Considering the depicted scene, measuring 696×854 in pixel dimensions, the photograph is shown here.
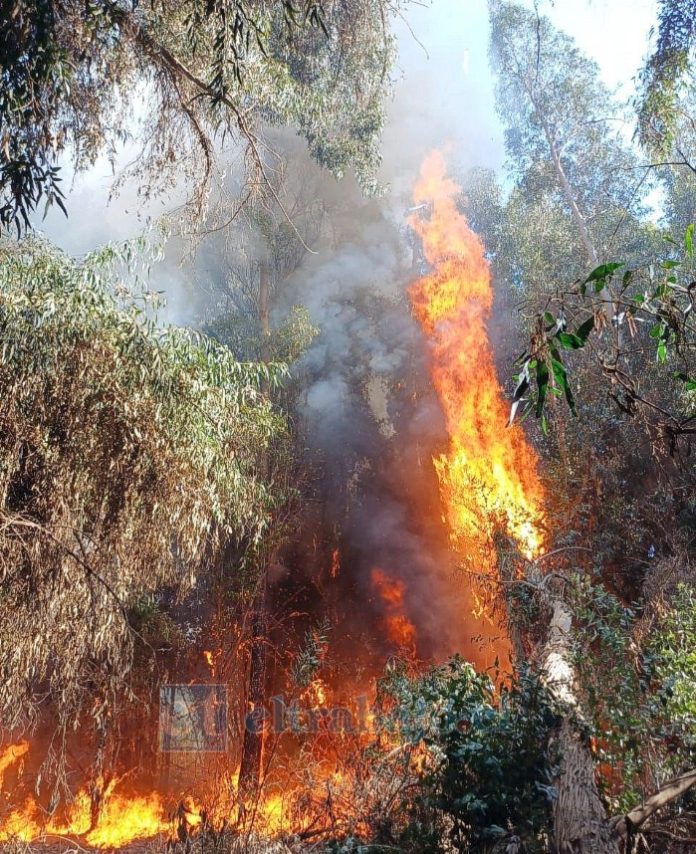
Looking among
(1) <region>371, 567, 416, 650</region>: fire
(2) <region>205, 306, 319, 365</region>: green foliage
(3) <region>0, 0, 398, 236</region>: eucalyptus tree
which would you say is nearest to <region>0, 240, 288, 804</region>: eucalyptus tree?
(3) <region>0, 0, 398, 236</region>: eucalyptus tree

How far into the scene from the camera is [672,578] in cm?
904

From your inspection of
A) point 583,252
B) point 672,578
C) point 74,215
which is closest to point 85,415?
point 672,578

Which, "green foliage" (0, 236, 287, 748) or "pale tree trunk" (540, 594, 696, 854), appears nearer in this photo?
"pale tree trunk" (540, 594, 696, 854)

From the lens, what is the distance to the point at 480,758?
196 inches

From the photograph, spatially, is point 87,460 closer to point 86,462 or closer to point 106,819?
point 86,462

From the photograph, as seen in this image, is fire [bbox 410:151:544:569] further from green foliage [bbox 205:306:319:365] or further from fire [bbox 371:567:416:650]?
green foliage [bbox 205:306:319:365]

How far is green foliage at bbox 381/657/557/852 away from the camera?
15.6 ft

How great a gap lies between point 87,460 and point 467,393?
42.7 feet

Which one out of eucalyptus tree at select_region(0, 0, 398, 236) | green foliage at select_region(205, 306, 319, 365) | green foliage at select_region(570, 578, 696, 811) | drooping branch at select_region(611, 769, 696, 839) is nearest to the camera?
eucalyptus tree at select_region(0, 0, 398, 236)

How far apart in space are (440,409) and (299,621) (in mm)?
7860

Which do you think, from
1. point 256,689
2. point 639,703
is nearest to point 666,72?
point 639,703

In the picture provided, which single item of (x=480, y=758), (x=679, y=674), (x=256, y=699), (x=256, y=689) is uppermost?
(x=256, y=689)

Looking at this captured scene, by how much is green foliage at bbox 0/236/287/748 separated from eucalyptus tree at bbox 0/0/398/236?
114 cm

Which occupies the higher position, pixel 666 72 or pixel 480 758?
pixel 666 72
